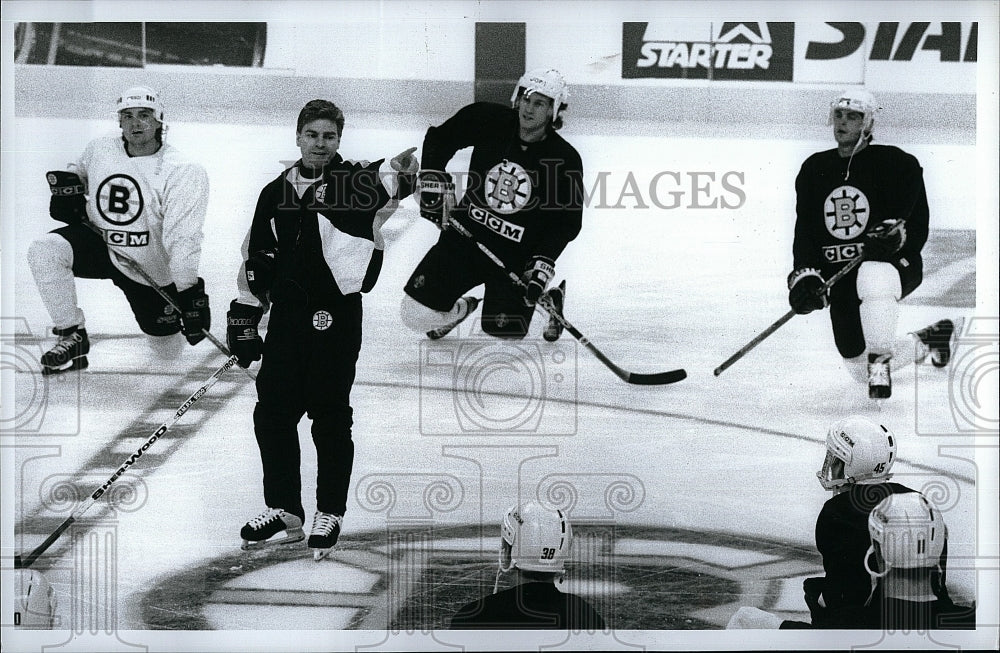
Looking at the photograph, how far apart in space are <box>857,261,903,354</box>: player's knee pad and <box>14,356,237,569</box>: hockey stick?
1.83m

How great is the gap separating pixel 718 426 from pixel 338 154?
1.34 metres

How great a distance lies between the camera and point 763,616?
11.4 ft

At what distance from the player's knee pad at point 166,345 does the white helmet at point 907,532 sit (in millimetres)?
1999

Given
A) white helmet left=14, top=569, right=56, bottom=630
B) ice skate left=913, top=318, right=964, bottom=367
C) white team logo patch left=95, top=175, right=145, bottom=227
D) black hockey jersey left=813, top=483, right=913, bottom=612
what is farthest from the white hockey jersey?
ice skate left=913, top=318, right=964, bottom=367

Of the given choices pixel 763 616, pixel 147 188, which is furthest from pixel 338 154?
pixel 763 616

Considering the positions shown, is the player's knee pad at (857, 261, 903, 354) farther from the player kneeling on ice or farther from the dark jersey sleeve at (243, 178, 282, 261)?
the dark jersey sleeve at (243, 178, 282, 261)

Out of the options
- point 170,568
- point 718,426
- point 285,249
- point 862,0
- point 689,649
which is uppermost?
point 862,0

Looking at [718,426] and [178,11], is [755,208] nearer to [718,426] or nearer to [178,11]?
[718,426]

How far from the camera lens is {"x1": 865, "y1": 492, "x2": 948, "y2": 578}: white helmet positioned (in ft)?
10.5

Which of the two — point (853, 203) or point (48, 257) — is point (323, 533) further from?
point (853, 203)

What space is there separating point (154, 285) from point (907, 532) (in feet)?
A: 7.20

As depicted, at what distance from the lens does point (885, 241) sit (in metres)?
3.51

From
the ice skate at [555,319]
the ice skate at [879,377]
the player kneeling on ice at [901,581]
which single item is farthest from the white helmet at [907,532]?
the ice skate at [555,319]

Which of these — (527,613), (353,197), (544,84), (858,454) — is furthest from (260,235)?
(858,454)
